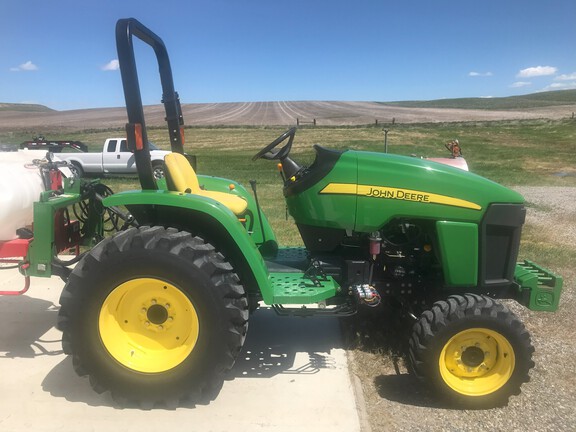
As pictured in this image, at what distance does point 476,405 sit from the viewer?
3006 mm

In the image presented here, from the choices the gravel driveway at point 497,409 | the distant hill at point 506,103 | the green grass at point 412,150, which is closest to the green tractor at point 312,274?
the gravel driveway at point 497,409

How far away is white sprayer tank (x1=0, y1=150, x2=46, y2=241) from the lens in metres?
3.36

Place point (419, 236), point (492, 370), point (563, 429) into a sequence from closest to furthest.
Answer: point (563, 429) → point (492, 370) → point (419, 236)

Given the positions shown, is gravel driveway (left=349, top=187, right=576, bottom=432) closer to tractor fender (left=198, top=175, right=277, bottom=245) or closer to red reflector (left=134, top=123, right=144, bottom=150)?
tractor fender (left=198, top=175, right=277, bottom=245)

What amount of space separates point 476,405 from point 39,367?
285cm

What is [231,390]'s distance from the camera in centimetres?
316

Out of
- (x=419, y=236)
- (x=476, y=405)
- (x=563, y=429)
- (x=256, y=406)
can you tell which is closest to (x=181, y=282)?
(x=256, y=406)

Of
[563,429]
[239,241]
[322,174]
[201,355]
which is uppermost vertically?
[322,174]

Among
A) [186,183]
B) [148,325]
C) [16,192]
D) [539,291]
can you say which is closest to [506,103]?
[539,291]

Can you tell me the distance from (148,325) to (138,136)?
1141 millimetres

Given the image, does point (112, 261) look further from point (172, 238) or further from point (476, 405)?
point (476, 405)

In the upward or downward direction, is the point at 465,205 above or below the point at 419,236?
above

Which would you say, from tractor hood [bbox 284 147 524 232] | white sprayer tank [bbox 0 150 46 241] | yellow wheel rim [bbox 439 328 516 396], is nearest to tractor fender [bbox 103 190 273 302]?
tractor hood [bbox 284 147 524 232]

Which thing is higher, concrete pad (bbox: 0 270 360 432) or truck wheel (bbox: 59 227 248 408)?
truck wheel (bbox: 59 227 248 408)
